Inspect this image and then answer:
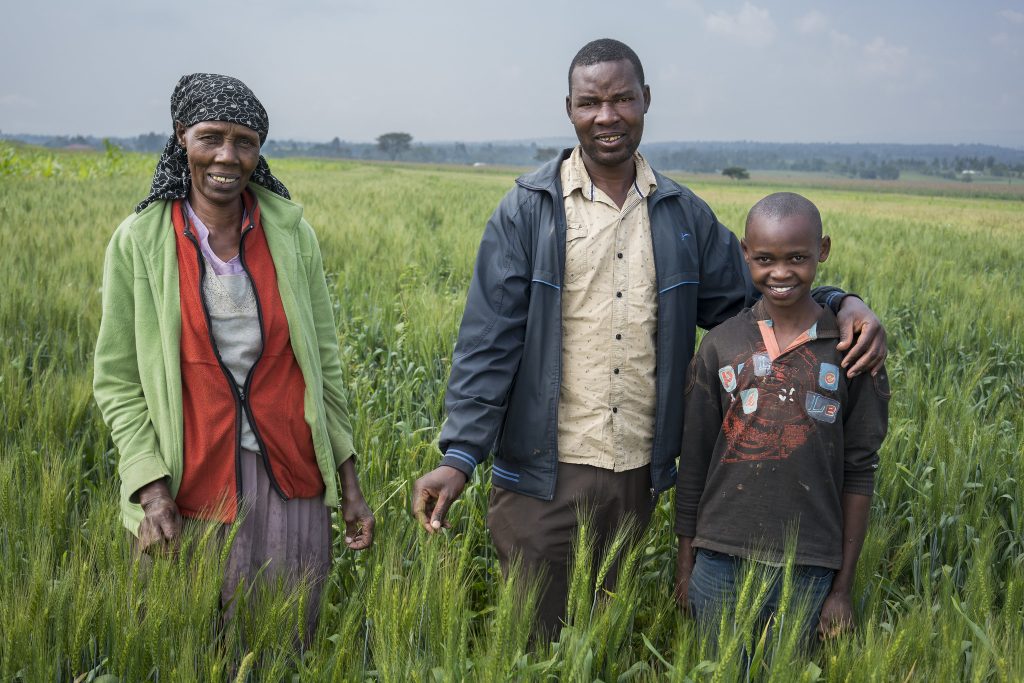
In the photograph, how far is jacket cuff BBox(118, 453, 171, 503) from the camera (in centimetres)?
186

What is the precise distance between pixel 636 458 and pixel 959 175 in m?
102

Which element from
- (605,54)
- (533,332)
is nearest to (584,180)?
(605,54)

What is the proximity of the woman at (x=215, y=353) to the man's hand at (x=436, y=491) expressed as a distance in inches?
9.1

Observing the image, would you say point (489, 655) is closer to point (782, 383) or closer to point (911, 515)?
point (782, 383)

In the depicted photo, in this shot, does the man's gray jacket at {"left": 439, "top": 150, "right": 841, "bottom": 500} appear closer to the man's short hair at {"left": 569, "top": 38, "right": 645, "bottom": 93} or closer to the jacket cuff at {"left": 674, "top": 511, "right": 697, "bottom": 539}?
the jacket cuff at {"left": 674, "top": 511, "right": 697, "bottom": 539}

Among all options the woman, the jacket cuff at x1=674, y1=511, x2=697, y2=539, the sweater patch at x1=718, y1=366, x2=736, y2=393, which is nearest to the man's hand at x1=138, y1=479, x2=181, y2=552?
the woman

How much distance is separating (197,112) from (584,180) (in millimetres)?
966

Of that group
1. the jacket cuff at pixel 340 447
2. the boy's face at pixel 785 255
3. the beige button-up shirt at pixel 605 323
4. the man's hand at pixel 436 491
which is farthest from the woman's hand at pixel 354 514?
the boy's face at pixel 785 255

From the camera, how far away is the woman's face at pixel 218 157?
6.27 feet

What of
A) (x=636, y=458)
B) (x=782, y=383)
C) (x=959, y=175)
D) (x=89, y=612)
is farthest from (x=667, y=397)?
(x=959, y=175)

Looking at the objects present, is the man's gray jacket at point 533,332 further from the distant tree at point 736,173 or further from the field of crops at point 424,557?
the distant tree at point 736,173

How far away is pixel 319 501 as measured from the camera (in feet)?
6.98

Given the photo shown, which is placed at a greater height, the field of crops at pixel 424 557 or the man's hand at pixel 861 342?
the man's hand at pixel 861 342

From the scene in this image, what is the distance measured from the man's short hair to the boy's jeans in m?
1.25
